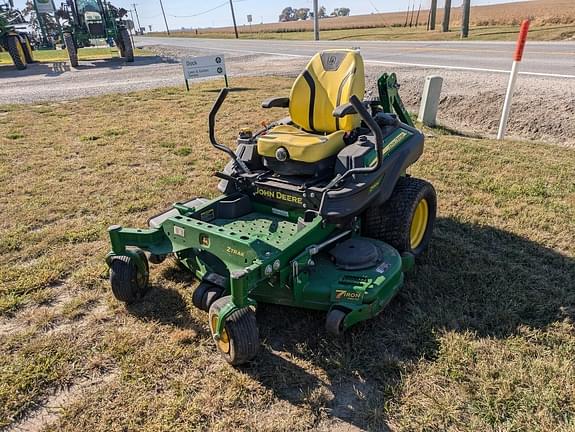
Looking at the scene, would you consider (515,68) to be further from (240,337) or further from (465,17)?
(465,17)

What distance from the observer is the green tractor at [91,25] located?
16656mm

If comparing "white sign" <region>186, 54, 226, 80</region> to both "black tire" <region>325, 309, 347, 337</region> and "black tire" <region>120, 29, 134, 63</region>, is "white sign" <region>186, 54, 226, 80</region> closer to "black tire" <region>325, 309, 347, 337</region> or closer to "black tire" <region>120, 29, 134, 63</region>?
"black tire" <region>120, 29, 134, 63</region>

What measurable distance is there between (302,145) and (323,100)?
65 cm

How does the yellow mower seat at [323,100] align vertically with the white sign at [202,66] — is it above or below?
above

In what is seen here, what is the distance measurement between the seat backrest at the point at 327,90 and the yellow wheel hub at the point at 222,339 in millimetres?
1816

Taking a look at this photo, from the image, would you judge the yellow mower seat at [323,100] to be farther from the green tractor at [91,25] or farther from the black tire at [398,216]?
the green tractor at [91,25]

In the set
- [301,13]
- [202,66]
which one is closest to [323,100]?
[202,66]

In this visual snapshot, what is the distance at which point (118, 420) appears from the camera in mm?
2229

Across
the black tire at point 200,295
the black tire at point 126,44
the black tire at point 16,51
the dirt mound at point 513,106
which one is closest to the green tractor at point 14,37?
the black tire at point 16,51

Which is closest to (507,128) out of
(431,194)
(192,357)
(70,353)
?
(431,194)

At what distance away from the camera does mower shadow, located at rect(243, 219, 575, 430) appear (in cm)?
237

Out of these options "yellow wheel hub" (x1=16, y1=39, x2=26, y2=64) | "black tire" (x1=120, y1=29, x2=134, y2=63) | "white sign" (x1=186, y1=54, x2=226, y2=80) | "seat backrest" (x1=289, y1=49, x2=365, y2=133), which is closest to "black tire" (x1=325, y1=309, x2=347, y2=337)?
"seat backrest" (x1=289, y1=49, x2=365, y2=133)

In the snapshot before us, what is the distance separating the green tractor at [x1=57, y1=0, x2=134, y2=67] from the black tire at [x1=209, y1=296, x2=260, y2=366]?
17.0 m

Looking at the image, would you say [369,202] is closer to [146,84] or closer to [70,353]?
[70,353]
